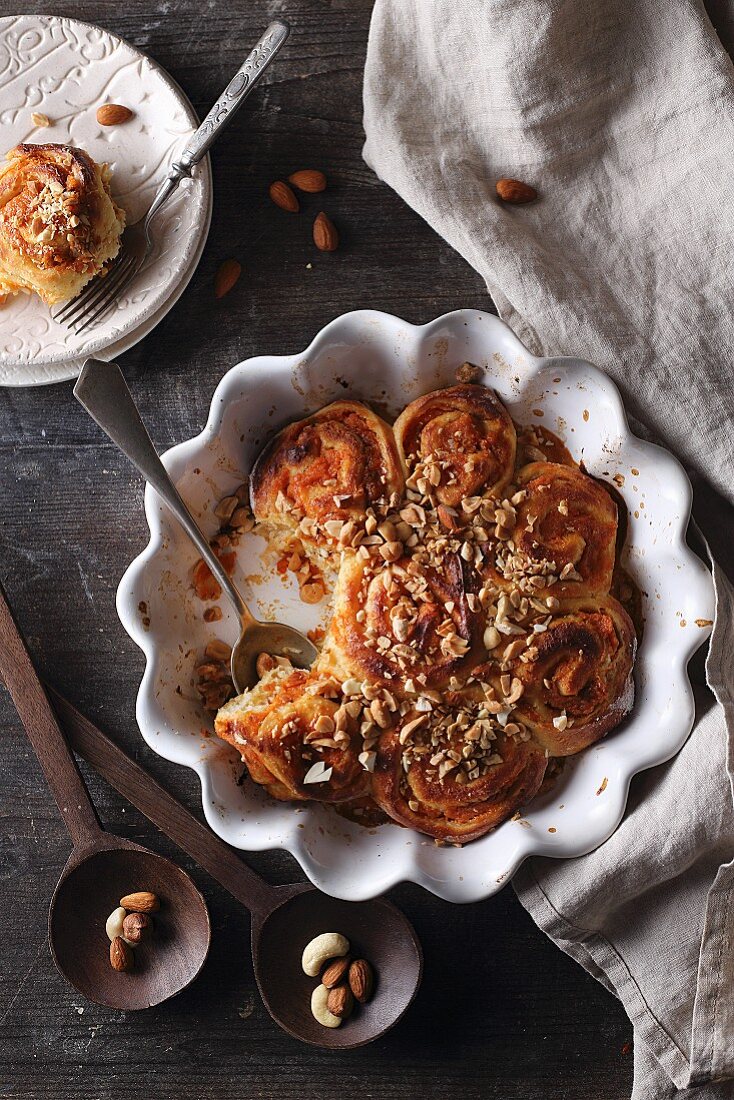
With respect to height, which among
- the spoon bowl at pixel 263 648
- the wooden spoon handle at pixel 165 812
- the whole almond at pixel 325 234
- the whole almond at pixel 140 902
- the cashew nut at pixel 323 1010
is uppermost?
the whole almond at pixel 325 234

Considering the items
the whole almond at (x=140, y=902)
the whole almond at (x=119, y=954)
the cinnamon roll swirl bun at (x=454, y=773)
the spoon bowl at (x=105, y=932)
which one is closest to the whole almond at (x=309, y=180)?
the cinnamon roll swirl bun at (x=454, y=773)

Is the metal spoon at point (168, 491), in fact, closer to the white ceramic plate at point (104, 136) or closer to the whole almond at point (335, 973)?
the white ceramic plate at point (104, 136)

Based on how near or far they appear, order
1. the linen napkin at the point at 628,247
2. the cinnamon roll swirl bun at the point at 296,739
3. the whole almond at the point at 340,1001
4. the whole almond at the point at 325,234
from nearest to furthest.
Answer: the cinnamon roll swirl bun at the point at 296,739 < the linen napkin at the point at 628,247 < the whole almond at the point at 340,1001 < the whole almond at the point at 325,234

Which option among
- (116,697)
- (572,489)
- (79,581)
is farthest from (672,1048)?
(79,581)

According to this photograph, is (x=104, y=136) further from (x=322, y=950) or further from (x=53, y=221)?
(x=322, y=950)

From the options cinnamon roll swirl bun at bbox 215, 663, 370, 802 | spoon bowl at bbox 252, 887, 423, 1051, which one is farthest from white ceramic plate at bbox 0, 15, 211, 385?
spoon bowl at bbox 252, 887, 423, 1051

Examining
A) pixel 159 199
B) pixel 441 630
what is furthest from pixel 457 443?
pixel 159 199

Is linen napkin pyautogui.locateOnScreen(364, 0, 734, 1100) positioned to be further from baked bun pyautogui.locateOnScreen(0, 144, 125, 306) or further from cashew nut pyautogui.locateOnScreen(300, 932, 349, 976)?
baked bun pyautogui.locateOnScreen(0, 144, 125, 306)
